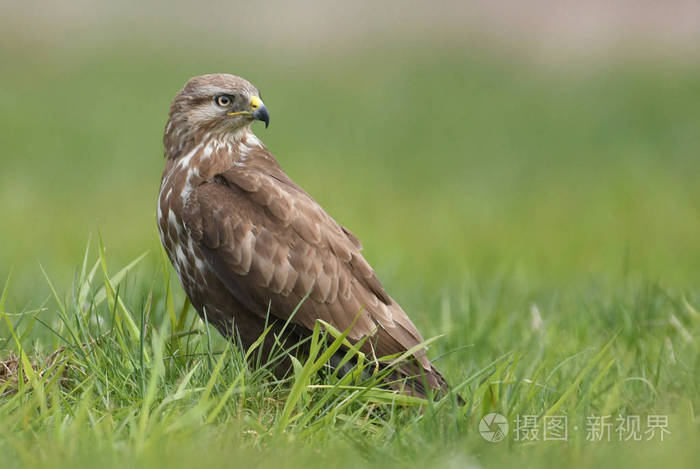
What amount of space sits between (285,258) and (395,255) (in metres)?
4.72

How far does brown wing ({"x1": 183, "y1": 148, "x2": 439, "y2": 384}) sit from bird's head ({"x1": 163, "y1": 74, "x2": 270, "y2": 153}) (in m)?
0.32

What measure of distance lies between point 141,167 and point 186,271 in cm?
771

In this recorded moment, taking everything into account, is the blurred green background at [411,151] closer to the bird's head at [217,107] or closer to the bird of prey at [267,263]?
the bird's head at [217,107]

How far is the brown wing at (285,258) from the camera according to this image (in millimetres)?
4535

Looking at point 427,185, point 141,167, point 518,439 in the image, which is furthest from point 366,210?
point 518,439

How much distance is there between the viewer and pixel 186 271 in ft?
15.4

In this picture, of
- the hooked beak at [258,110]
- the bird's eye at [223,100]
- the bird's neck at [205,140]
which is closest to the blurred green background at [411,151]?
the bird's neck at [205,140]

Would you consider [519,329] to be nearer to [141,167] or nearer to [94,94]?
[141,167]

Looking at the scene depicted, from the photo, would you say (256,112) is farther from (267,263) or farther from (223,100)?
(267,263)

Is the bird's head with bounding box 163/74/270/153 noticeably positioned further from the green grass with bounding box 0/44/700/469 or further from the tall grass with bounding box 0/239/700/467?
the tall grass with bounding box 0/239/700/467

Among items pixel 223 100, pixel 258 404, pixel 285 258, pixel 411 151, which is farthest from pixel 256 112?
pixel 411 151

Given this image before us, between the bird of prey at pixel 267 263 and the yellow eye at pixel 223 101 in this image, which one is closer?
the bird of prey at pixel 267 263

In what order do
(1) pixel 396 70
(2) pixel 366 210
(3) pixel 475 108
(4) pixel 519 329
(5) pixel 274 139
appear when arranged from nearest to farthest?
(4) pixel 519 329
(2) pixel 366 210
(5) pixel 274 139
(3) pixel 475 108
(1) pixel 396 70

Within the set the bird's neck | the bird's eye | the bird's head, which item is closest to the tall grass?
the bird's neck
